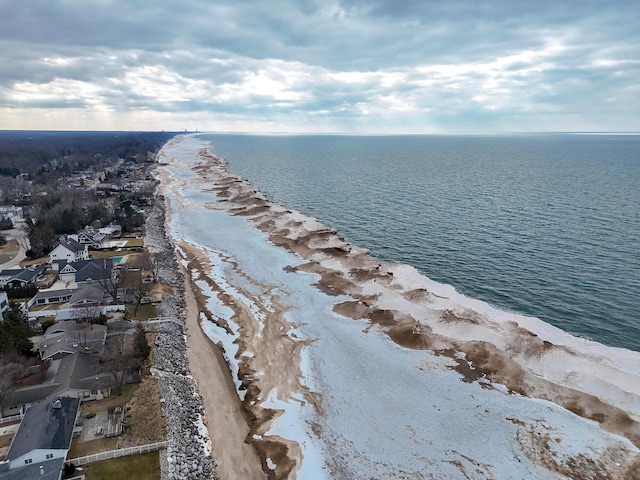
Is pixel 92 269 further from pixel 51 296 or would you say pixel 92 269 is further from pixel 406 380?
pixel 406 380

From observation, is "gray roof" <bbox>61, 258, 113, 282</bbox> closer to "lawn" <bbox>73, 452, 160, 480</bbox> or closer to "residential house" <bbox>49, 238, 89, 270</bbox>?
"residential house" <bbox>49, 238, 89, 270</bbox>

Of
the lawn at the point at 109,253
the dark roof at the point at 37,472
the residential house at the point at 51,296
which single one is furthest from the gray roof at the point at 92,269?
the dark roof at the point at 37,472

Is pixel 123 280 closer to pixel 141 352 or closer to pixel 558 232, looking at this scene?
pixel 141 352

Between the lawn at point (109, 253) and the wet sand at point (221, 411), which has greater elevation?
the lawn at point (109, 253)

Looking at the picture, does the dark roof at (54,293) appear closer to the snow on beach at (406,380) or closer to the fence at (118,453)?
the snow on beach at (406,380)

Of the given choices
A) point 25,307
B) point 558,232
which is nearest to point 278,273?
point 25,307

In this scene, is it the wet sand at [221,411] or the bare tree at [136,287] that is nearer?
the wet sand at [221,411]

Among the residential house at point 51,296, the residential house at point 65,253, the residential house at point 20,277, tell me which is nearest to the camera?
the residential house at point 51,296

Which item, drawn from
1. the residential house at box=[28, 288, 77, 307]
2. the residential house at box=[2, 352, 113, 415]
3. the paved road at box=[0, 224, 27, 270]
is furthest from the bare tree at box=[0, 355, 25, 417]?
the paved road at box=[0, 224, 27, 270]
